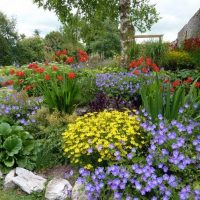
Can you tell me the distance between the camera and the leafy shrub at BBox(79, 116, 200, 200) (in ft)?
12.8

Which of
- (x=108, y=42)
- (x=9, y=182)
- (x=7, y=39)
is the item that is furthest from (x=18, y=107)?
(x=108, y=42)

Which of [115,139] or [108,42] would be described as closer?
[115,139]

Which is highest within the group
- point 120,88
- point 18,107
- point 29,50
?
point 120,88

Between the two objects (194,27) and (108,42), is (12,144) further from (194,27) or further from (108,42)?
(108,42)

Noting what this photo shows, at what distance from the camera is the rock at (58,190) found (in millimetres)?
4598

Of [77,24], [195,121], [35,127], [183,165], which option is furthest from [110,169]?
[77,24]

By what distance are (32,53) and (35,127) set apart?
24.2m

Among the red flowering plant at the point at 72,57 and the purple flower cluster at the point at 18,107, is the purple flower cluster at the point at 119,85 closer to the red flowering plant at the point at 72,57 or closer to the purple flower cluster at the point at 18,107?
the red flowering plant at the point at 72,57

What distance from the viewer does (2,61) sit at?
2828 cm

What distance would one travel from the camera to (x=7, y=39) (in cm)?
2877

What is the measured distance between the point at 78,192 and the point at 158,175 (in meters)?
0.95

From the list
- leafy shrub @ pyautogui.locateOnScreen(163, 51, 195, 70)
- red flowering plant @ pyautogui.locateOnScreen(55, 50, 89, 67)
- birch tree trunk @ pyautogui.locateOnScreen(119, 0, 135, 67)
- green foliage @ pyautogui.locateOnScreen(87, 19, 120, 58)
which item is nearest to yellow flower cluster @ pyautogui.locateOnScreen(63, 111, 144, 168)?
red flowering plant @ pyautogui.locateOnScreen(55, 50, 89, 67)

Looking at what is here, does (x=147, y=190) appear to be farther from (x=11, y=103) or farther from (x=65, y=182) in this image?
(x=11, y=103)

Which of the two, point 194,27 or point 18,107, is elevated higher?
point 194,27
